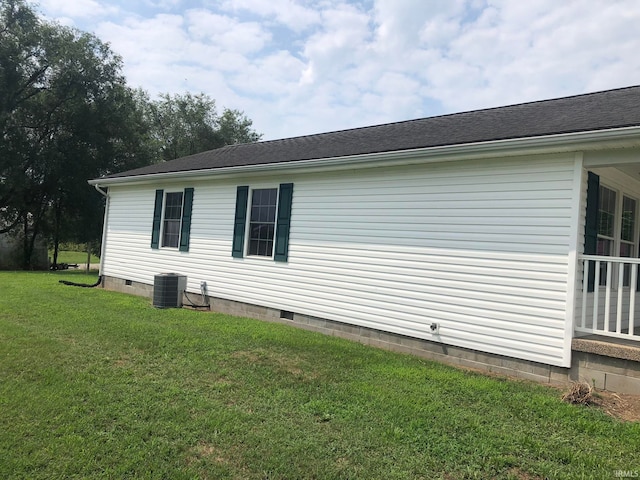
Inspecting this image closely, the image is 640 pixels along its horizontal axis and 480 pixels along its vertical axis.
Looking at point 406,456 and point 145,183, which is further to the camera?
point 145,183

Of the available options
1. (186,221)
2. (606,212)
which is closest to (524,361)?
(606,212)

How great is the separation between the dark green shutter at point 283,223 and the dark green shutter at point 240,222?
39.0 inches

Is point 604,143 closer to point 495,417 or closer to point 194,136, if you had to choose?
point 495,417

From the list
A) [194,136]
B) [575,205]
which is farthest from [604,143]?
[194,136]

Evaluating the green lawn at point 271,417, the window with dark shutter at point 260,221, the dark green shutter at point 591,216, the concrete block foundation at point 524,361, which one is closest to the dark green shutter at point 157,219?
the window with dark shutter at point 260,221

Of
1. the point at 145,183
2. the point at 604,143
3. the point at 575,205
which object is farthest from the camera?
the point at 145,183

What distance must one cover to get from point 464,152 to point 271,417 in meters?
4.10

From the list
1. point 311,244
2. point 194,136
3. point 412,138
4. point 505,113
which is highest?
point 194,136

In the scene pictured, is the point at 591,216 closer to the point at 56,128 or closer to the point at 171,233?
the point at 171,233

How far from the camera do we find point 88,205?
21.4 m

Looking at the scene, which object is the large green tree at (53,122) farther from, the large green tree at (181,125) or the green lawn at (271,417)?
the green lawn at (271,417)

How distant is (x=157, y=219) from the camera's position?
11.3 m

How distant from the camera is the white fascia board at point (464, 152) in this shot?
4.76m

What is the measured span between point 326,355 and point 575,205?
3543 mm
